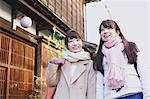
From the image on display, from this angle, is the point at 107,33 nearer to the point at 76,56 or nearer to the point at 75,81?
the point at 76,56

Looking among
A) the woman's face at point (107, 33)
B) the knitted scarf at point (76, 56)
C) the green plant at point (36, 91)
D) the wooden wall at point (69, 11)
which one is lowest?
the green plant at point (36, 91)

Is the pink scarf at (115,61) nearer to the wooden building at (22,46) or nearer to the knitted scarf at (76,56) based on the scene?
the knitted scarf at (76,56)

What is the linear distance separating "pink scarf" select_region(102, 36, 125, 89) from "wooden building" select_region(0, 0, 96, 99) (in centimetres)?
425

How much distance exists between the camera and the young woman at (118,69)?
11.1 ft

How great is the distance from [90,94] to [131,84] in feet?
2.03

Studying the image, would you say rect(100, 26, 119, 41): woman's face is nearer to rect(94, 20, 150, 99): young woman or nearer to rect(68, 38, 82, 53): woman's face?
rect(94, 20, 150, 99): young woman

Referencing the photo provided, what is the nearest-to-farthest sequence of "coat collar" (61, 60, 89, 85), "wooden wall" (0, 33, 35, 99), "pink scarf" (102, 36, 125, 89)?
1. "pink scarf" (102, 36, 125, 89)
2. "coat collar" (61, 60, 89, 85)
3. "wooden wall" (0, 33, 35, 99)

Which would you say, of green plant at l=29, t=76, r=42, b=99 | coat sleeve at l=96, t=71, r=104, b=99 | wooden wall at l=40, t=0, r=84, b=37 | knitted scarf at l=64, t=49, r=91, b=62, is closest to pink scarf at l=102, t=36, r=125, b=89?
coat sleeve at l=96, t=71, r=104, b=99

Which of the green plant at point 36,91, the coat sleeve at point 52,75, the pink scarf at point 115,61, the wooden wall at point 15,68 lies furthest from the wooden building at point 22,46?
the pink scarf at point 115,61

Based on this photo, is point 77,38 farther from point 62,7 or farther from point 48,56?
point 62,7

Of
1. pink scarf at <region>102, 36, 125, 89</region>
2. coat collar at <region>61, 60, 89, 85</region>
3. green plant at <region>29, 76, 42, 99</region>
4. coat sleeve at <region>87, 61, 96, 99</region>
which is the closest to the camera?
pink scarf at <region>102, 36, 125, 89</region>

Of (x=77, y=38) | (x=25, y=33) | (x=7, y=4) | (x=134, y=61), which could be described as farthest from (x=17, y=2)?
(x=134, y=61)

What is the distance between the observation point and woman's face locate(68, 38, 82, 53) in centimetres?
392

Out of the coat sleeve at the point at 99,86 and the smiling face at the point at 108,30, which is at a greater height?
the smiling face at the point at 108,30
